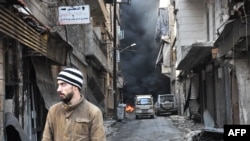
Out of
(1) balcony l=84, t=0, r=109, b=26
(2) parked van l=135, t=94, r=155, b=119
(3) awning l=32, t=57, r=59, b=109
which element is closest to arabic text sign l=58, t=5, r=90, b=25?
(3) awning l=32, t=57, r=59, b=109

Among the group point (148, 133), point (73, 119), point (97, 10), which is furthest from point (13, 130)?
point (97, 10)

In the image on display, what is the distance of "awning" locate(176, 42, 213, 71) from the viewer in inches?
801

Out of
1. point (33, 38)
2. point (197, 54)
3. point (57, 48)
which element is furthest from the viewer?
point (197, 54)

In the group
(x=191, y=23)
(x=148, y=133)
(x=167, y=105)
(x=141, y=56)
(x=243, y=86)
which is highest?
(x=141, y=56)

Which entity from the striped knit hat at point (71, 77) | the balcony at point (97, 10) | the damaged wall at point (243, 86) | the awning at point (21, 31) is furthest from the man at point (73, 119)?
the balcony at point (97, 10)

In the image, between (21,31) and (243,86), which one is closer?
(21,31)

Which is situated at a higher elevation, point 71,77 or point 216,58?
point 216,58

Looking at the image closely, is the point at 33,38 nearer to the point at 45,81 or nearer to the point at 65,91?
the point at 45,81

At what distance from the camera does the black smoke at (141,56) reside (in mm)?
68938

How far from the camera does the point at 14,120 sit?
10.2 meters

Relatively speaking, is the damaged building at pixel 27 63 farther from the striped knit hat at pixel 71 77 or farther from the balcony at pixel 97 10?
the balcony at pixel 97 10

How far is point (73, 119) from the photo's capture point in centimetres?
482

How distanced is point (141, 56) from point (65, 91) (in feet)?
216

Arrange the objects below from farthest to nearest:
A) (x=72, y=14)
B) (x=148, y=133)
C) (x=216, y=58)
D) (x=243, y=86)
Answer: (x=148, y=133), (x=216, y=58), (x=243, y=86), (x=72, y=14)
